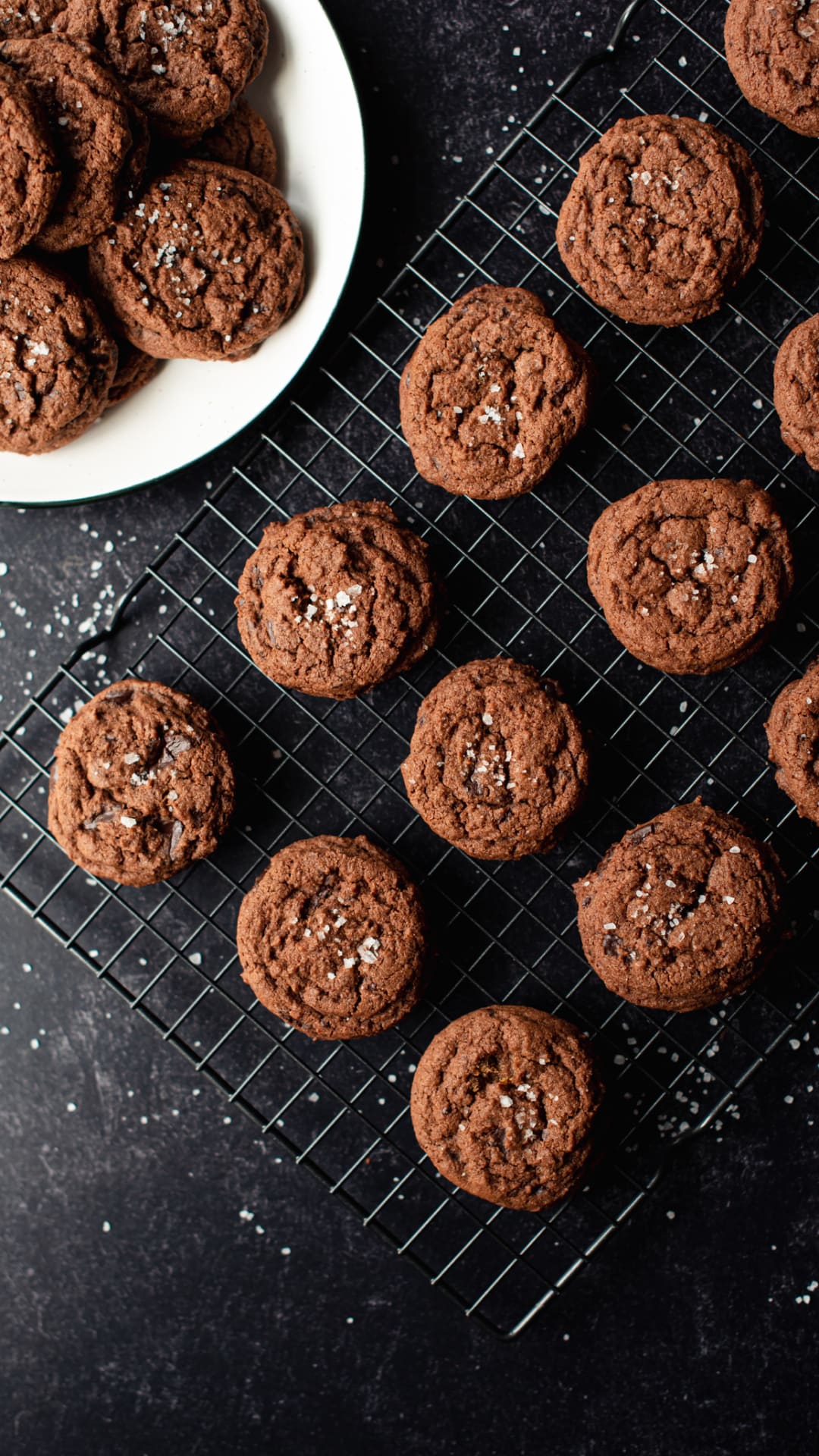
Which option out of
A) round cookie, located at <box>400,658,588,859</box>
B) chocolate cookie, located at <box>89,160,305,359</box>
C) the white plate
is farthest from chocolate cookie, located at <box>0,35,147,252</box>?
round cookie, located at <box>400,658,588,859</box>

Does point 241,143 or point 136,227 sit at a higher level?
point 241,143

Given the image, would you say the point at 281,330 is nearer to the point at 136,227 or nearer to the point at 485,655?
the point at 136,227

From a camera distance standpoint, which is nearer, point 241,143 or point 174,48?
point 174,48

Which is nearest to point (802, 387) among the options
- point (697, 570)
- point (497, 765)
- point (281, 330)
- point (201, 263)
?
point (697, 570)

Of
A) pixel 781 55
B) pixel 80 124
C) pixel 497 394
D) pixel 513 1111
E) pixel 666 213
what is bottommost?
pixel 513 1111

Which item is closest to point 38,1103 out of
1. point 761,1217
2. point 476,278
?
point 761,1217

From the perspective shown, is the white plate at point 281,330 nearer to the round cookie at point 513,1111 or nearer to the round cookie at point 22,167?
the round cookie at point 22,167

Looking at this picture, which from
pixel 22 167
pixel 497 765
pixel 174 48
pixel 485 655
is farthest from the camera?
pixel 485 655
